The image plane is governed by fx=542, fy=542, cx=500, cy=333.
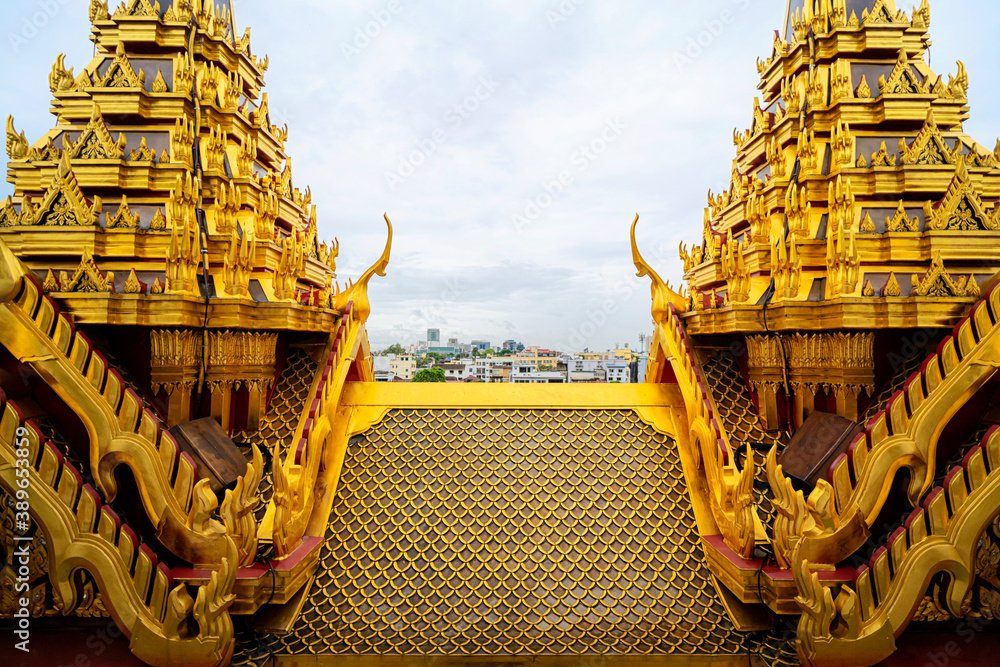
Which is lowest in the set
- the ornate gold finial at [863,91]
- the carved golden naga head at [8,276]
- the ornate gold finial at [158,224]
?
the carved golden naga head at [8,276]

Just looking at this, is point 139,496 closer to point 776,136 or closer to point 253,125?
point 253,125

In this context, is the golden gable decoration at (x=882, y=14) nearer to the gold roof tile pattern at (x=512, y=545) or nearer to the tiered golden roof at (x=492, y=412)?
the tiered golden roof at (x=492, y=412)

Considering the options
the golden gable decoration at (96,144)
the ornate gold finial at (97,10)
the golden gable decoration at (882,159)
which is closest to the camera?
the golden gable decoration at (882,159)

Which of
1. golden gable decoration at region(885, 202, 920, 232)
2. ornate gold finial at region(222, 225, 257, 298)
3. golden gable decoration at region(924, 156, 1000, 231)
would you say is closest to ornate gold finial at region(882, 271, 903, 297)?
golden gable decoration at region(885, 202, 920, 232)

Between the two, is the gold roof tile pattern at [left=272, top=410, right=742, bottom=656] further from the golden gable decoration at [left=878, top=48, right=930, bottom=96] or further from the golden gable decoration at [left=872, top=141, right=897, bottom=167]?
the golden gable decoration at [left=878, top=48, right=930, bottom=96]

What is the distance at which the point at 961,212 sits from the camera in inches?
257

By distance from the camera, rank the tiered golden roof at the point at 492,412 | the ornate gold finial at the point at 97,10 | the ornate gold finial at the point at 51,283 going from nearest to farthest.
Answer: the tiered golden roof at the point at 492,412 → the ornate gold finial at the point at 51,283 → the ornate gold finial at the point at 97,10

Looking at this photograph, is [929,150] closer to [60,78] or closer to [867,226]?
[867,226]

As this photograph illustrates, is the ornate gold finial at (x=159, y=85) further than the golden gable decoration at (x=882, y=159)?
Yes

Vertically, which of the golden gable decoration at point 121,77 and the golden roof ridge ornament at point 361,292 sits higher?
the golden gable decoration at point 121,77

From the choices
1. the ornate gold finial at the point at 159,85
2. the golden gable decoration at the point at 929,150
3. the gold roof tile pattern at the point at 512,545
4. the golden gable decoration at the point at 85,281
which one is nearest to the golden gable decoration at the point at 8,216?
the golden gable decoration at the point at 85,281

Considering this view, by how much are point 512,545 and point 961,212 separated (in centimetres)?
668

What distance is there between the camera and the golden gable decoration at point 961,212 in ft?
21.2

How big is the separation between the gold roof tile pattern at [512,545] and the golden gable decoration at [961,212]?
4.23 m
